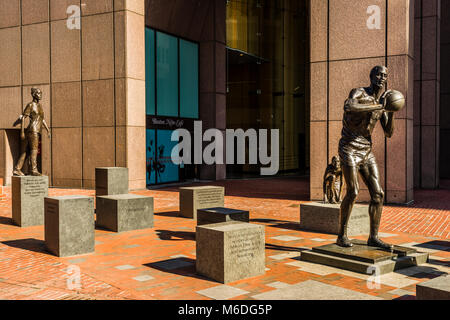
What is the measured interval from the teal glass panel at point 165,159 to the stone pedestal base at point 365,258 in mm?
16167

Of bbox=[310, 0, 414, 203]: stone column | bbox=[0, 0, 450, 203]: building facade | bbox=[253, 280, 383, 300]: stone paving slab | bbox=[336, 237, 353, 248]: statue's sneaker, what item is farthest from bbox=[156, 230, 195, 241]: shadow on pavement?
bbox=[310, 0, 414, 203]: stone column

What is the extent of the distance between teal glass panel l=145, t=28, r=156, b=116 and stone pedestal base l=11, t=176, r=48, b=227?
35.7 ft

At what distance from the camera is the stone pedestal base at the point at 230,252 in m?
6.70

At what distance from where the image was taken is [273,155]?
102 feet

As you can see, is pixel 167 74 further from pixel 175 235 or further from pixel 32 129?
pixel 175 235

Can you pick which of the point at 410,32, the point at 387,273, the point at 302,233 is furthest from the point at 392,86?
the point at 387,273

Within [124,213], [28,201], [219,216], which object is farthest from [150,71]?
[219,216]

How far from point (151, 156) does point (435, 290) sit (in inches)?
764

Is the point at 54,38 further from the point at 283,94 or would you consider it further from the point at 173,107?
the point at 283,94

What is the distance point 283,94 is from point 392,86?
16.8 meters

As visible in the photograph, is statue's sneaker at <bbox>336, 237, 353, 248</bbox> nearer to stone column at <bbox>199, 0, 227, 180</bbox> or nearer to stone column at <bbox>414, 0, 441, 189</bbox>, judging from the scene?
stone column at <bbox>414, 0, 441, 189</bbox>

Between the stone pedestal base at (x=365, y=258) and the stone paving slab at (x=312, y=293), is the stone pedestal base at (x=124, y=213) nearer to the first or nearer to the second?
the stone pedestal base at (x=365, y=258)

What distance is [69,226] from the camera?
8.60 meters

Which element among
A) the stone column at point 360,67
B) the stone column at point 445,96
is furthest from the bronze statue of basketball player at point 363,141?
the stone column at point 445,96
